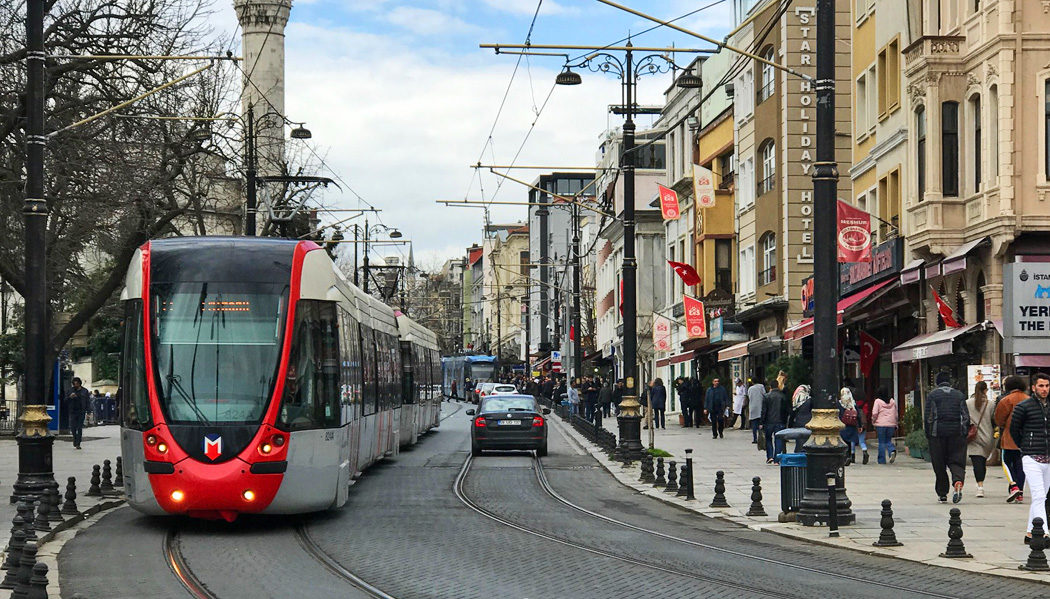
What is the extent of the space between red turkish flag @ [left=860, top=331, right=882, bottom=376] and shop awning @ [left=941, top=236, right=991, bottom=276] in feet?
25.3

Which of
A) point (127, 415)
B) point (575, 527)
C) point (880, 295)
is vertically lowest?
point (575, 527)

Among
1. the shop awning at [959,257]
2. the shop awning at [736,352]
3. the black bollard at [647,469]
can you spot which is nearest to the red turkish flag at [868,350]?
the shop awning at [959,257]

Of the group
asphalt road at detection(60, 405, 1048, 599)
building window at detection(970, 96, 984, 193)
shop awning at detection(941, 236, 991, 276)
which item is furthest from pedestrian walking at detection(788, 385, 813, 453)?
building window at detection(970, 96, 984, 193)

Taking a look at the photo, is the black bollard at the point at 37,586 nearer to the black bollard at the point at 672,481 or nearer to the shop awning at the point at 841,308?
the black bollard at the point at 672,481

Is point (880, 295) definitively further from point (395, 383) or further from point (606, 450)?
point (395, 383)

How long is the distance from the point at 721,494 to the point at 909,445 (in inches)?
452

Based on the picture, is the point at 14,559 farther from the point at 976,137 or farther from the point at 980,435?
the point at 976,137

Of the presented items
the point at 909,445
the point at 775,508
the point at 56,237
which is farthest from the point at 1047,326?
the point at 56,237

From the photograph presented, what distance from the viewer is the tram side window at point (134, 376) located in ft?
55.8

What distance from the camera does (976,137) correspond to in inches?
1187

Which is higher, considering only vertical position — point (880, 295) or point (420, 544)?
point (880, 295)

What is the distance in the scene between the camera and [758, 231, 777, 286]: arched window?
48.8m

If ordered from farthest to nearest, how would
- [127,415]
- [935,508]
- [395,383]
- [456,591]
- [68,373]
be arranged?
1. [68,373]
2. [395,383]
3. [935,508]
4. [127,415]
5. [456,591]

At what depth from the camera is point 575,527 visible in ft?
58.7
